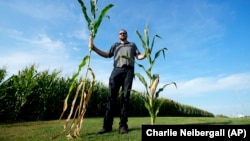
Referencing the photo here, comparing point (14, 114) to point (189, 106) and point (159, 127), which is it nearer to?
point (159, 127)

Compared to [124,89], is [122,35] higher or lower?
higher

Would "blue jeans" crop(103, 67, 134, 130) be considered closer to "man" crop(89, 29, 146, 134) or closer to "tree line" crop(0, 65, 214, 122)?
"man" crop(89, 29, 146, 134)

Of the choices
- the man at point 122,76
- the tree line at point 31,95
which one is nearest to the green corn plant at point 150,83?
the man at point 122,76

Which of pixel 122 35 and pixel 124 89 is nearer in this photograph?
pixel 124 89

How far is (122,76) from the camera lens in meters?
6.32

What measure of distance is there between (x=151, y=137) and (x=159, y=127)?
0.47 ft

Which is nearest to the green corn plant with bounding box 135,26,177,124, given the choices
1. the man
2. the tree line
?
the man

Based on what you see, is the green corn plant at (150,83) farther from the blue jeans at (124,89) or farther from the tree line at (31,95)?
the tree line at (31,95)

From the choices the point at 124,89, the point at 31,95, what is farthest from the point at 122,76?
the point at 31,95

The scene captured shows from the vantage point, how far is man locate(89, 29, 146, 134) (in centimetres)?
624

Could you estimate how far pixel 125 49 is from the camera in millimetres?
6348

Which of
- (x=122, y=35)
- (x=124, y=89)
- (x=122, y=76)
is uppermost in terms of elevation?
(x=122, y=35)

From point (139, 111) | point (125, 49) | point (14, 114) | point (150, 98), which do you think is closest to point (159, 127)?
point (150, 98)

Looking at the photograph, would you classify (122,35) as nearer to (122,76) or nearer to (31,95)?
(122,76)
